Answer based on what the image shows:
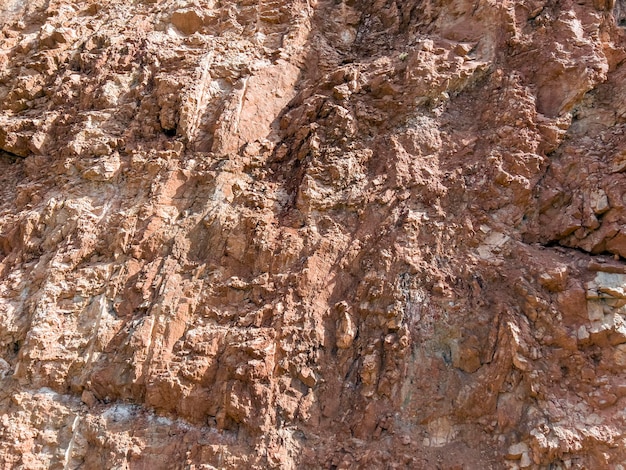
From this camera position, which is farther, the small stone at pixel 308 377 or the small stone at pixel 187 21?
the small stone at pixel 187 21

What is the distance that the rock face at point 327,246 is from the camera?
15.4ft

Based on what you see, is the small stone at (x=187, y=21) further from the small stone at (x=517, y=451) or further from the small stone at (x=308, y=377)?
the small stone at (x=517, y=451)

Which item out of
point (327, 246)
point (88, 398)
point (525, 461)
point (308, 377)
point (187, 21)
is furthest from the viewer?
point (187, 21)

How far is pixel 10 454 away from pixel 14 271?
7.59ft

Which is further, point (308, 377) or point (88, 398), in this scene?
point (88, 398)

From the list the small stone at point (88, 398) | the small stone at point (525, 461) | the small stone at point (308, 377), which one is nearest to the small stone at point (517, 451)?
the small stone at point (525, 461)

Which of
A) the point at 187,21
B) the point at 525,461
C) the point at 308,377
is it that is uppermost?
the point at 187,21

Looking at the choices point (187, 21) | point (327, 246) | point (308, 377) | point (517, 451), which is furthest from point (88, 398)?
point (187, 21)

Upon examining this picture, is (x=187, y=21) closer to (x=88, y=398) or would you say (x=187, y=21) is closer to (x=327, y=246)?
(x=327, y=246)

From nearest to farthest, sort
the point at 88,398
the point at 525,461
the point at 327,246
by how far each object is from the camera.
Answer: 1. the point at 525,461
2. the point at 88,398
3. the point at 327,246

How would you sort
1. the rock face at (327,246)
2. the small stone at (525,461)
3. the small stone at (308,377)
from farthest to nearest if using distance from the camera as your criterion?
the small stone at (308,377) → the rock face at (327,246) → the small stone at (525,461)

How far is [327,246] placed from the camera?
5.62 meters

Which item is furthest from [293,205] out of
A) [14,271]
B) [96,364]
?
[14,271]

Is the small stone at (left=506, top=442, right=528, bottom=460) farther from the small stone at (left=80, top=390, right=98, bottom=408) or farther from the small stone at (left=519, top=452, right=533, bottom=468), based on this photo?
the small stone at (left=80, top=390, right=98, bottom=408)
